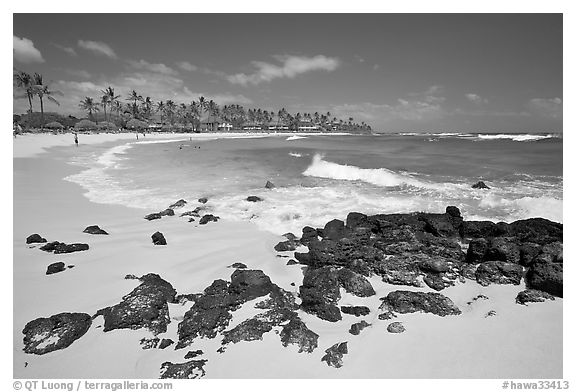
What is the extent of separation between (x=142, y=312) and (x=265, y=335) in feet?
5.37

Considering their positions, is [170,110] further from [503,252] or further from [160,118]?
[503,252]

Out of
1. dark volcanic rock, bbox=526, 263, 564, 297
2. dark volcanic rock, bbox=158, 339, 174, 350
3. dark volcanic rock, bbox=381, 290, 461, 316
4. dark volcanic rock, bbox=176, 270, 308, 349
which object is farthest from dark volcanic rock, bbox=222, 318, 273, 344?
dark volcanic rock, bbox=526, 263, 564, 297

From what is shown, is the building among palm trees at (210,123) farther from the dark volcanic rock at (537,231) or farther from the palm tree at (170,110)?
the dark volcanic rock at (537,231)

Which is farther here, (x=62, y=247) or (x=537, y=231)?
(x=537, y=231)

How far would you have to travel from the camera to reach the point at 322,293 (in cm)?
408

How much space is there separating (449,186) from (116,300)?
13237 millimetres

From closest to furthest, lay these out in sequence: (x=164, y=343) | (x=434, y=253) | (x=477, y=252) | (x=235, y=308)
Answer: (x=164, y=343) → (x=235, y=308) → (x=477, y=252) → (x=434, y=253)

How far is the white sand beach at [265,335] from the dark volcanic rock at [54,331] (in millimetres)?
75

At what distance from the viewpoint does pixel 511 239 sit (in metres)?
5.86

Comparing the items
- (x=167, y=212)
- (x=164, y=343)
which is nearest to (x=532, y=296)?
(x=164, y=343)

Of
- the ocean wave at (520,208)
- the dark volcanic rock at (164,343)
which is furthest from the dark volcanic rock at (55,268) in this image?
the ocean wave at (520,208)

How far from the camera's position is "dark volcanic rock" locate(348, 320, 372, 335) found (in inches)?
136

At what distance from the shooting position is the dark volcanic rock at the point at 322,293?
3.78 m
